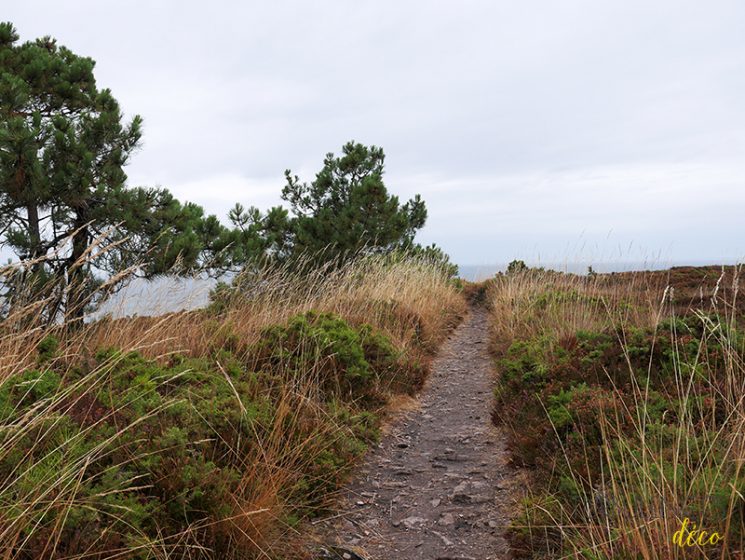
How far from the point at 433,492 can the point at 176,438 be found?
6.68 ft

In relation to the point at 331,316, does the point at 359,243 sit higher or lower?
higher

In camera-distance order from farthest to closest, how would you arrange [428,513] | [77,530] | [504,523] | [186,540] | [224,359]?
1. [224,359]
2. [428,513]
3. [504,523]
4. [186,540]
5. [77,530]

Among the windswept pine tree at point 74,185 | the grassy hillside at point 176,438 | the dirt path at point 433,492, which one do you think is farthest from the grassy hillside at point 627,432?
the windswept pine tree at point 74,185

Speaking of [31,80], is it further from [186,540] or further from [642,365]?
[642,365]

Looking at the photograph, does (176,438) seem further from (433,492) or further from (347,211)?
(347,211)

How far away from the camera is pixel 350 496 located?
3.65 metres

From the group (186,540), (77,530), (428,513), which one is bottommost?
(428,513)

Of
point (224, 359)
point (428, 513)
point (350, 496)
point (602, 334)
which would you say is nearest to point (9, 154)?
point (224, 359)

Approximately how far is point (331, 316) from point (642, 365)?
3161mm

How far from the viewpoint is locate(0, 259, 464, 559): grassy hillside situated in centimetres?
206

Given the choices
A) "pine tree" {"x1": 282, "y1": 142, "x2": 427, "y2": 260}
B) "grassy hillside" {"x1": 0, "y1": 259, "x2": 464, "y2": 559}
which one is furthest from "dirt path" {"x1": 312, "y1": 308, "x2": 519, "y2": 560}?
"pine tree" {"x1": 282, "y1": 142, "x2": 427, "y2": 260}

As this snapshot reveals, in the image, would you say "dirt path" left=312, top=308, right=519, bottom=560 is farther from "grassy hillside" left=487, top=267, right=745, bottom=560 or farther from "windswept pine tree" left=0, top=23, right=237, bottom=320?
"windswept pine tree" left=0, top=23, right=237, bottom=320

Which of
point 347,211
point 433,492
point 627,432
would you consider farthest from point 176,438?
point 347,211

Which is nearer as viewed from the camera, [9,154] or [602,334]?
[602,334]
